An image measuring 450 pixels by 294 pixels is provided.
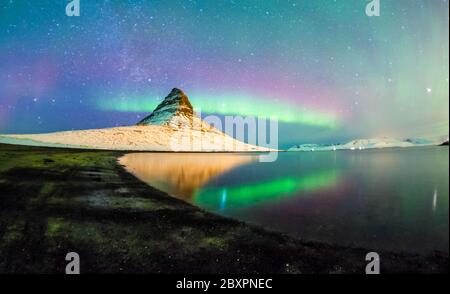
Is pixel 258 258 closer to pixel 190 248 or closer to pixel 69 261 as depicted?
pixel 190 248

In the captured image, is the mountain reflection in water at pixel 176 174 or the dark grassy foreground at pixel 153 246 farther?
the mountain reflection in water at pixel 176 174

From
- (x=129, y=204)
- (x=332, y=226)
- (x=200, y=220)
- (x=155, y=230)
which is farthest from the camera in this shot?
(x=129, y=204)

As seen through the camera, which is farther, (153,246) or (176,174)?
(176,174)

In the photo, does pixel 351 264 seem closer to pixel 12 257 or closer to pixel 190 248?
pixel 190 248

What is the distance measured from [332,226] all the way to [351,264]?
6.90 meters

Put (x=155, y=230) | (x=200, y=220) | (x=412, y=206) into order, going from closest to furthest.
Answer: (x=155, y=230) → (x=200, y=220) → (x=412, y=206)

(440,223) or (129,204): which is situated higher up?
(129,204)

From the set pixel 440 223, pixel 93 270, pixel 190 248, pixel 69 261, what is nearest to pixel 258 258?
pixel 190 248

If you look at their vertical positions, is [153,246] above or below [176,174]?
above

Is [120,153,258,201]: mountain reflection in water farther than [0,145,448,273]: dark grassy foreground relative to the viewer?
Yes
